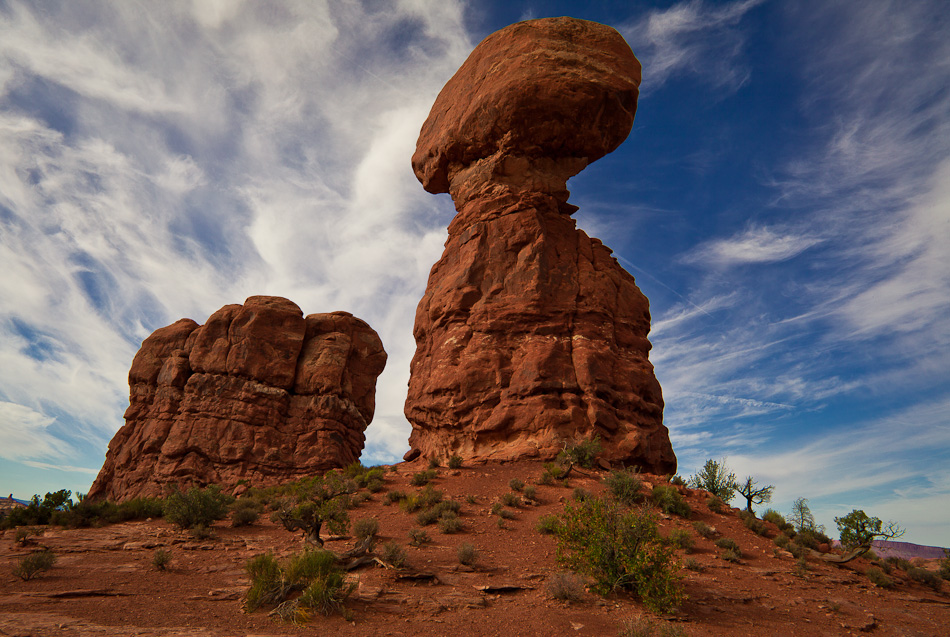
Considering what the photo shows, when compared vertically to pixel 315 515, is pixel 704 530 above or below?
above

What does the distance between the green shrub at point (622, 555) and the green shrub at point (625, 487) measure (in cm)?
410

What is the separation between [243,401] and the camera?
32125mm

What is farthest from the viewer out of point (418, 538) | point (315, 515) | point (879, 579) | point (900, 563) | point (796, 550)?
point (900, 563)

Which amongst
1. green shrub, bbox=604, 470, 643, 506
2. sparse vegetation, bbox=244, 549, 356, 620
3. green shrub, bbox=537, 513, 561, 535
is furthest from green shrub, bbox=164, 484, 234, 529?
green shrub, bbox=604, 470, 643, 506

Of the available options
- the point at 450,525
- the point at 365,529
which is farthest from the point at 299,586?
the point at 450,525

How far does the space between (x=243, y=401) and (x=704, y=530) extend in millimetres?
28180

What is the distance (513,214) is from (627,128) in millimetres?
6763

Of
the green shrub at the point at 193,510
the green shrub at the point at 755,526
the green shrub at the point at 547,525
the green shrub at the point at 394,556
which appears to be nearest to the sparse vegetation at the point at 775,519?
the green shrub at the point at 755,526

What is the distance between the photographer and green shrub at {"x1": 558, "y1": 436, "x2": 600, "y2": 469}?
16.5 m

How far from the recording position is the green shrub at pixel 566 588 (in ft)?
28.4

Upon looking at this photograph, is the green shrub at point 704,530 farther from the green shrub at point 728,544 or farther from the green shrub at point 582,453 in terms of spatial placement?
the green shrub at point 582,453

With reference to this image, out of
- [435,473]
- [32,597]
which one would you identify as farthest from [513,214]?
[32,597]

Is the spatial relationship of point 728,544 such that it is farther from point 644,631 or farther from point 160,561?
point 160,561

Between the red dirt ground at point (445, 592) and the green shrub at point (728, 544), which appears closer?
the red dirt ground at point (445, 592)
